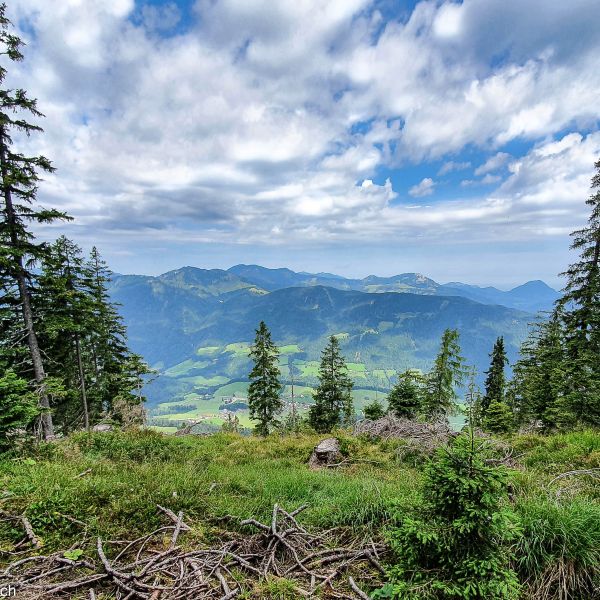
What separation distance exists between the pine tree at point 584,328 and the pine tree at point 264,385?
20.6 m

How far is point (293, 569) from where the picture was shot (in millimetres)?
3805

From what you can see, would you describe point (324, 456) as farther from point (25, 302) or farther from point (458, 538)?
point (25, 302)

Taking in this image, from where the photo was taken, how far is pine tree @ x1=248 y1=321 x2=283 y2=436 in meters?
29.4

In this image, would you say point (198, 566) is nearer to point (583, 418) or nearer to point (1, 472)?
point (1, 472)

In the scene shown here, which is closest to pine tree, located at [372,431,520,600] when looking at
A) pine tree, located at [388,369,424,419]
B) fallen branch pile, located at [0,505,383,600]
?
fallen branch pile, located at [0,505,383,600]

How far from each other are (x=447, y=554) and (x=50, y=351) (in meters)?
25.3

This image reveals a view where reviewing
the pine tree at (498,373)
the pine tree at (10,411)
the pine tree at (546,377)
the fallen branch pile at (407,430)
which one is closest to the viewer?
the pine tree at (10,411)

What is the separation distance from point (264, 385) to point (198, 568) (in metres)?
26.7

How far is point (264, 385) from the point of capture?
97.9ft


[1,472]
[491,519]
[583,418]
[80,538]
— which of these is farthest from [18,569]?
[583,418]

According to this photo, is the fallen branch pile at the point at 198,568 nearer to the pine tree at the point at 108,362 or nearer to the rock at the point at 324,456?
the rock at the point at 324,456

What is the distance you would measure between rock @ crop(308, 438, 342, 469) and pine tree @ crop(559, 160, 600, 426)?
45.2 ft

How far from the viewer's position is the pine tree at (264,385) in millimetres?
29359

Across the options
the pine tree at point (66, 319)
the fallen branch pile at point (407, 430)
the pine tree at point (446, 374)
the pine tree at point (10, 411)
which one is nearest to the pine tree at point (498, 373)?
the pine tree at point (446, 374)
